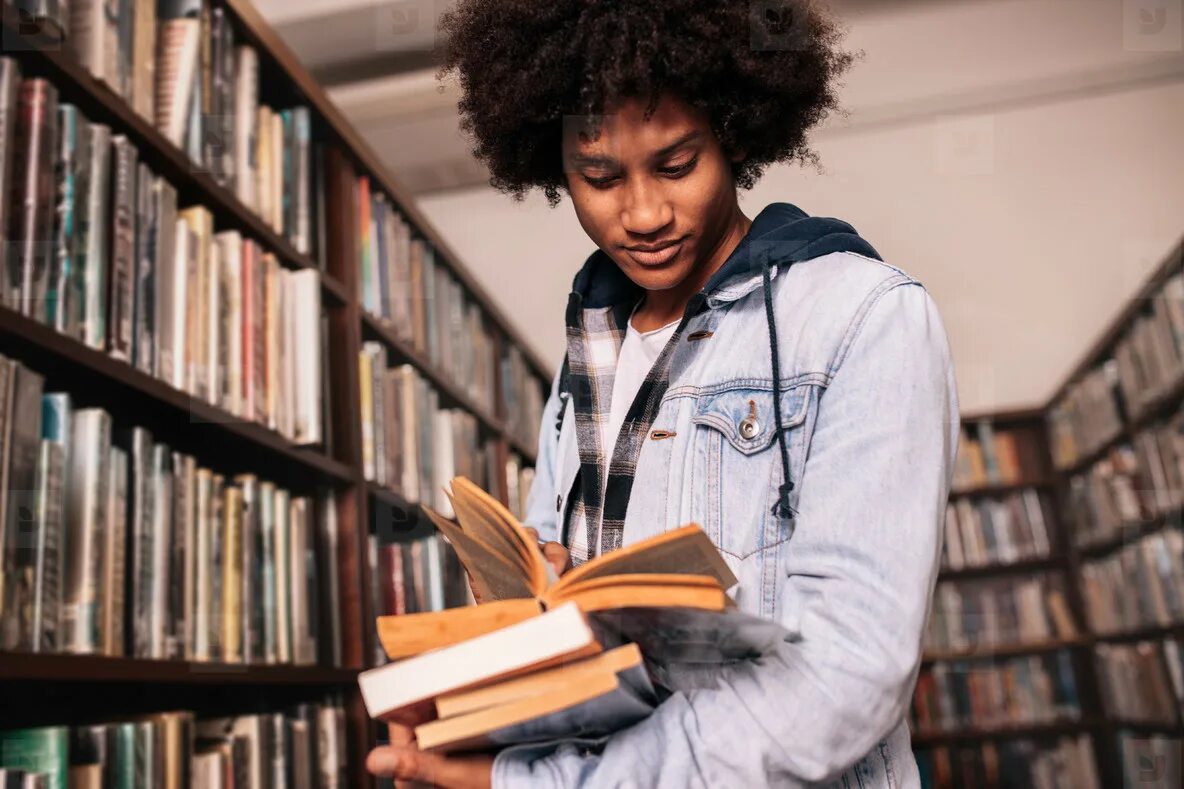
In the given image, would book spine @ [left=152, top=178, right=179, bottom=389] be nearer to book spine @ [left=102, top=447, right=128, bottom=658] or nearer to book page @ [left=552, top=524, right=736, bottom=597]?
book spine @ [left=102, top=447, right=128, bottom=658]

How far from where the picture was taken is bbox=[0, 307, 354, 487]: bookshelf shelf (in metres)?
1.11

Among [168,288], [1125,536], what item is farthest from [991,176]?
[168,288]

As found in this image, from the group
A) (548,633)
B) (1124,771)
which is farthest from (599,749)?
(1124,771)

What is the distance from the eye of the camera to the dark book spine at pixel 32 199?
1.09m

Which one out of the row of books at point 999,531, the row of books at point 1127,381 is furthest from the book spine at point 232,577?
the row of books at point 999,531

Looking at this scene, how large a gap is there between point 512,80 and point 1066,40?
2.78 metres

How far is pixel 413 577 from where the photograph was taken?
2168 millimetres

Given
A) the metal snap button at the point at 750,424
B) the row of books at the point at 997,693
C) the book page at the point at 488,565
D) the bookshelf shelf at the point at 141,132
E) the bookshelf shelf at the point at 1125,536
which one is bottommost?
the row of books at the point at 997,693

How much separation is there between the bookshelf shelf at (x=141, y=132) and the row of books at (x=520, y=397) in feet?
4.84

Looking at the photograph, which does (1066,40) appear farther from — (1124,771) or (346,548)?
(1124,771)

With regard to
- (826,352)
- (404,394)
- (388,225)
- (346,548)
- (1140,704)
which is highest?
(388,225)

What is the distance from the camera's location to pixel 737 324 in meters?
0.80

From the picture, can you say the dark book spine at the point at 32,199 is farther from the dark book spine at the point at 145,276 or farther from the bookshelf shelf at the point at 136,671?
the bookshelf shelf at the point at 136,671

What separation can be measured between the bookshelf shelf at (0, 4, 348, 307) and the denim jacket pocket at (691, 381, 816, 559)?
2.93ft
